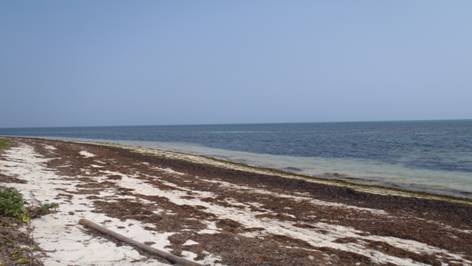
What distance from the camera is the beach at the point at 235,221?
7125mm

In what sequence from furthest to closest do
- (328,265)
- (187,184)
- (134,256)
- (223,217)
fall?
(187,184)
(223,217)
(328,265)
(134,256)

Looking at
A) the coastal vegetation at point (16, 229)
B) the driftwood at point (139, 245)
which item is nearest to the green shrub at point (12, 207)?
the coastal vegetation at point (16, 229)

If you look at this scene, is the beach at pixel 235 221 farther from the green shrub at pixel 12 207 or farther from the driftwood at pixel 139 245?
the green shrub at pixel 12 207

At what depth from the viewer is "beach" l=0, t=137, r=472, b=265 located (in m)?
7.12

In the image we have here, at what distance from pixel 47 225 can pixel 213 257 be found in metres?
3.77

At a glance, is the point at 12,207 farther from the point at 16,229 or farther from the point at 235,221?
the point at 235,221

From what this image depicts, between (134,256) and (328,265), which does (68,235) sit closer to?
(134,256)

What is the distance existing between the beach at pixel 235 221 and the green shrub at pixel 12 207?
32cm

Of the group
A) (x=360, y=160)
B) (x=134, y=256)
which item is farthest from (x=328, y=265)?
(x=360, y=160)

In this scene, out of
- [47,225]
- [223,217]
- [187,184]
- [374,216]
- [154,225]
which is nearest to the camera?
[47,225]

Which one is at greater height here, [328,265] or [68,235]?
[68,235]

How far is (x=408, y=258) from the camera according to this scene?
8.18m

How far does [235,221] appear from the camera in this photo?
9.98 meters

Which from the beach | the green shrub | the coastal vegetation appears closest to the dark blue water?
the beach
